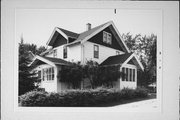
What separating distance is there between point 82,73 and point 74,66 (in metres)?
0.21

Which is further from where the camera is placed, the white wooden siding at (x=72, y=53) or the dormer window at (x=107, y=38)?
the dormer window at (x=107, y=38)

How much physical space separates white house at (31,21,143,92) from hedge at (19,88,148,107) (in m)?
0.15

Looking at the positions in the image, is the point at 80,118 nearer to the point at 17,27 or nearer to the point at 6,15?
the point at 17,27

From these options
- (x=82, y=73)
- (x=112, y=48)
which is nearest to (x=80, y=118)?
(x=82, y=73)

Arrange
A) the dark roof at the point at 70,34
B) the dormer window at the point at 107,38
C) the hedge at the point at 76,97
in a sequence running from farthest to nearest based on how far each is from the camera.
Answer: the dormer window at the point at 107,38 < the dark roof at the point at 70,34 < the hedge at the point at 76,97

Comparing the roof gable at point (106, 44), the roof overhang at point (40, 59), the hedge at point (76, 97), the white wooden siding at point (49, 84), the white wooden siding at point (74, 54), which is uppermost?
the roof gable at point (106, 44)

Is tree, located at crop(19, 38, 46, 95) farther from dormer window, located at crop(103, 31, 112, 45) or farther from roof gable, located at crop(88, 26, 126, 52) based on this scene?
dormer window, located at crop(103, 31, 112, 45)

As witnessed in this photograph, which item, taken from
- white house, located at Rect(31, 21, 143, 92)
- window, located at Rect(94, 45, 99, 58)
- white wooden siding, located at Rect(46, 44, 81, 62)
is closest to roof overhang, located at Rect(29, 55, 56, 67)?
white house, located at Rect(31, 21, 143, 92)

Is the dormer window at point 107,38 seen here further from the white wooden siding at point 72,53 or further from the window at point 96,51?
the white wooden siding at point 72,53

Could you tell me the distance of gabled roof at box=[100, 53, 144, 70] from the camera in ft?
14.2

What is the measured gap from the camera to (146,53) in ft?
14.2

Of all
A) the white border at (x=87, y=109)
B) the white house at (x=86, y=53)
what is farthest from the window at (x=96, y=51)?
the white border at (x=87, y=109)

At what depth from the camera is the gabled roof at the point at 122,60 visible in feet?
14.2

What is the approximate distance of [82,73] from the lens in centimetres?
429
